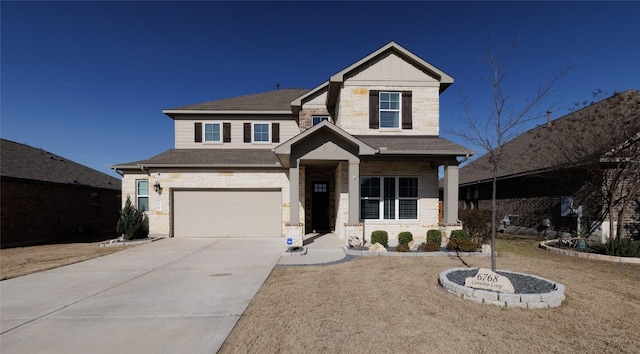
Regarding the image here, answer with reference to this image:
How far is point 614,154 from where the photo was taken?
10.1 meters

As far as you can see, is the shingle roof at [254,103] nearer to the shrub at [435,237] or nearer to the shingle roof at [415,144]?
the shingle roof at [415,144]

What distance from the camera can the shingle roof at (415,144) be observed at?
36.2ft

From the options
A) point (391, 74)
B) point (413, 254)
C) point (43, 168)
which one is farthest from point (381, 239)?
point (43, 168)

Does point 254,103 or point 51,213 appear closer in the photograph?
point 51,213

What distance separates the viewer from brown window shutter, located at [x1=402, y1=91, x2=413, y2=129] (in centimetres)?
1280

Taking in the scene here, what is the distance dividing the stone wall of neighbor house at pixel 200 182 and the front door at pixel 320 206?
1.62 m

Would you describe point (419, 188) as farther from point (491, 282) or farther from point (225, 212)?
point (225, 212)

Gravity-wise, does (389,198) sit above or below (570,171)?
below

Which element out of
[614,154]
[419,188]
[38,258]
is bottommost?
[38,258]

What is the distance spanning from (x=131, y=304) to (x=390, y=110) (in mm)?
11270

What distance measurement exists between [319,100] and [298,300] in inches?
458

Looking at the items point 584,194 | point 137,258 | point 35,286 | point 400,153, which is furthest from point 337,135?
point 584,194

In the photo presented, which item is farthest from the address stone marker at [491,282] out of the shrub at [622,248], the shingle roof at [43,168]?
the shingle roof at [43,168]

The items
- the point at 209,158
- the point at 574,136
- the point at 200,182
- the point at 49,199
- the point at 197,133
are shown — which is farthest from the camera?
the point at 197,133
